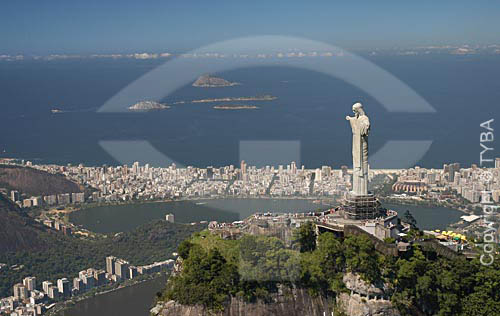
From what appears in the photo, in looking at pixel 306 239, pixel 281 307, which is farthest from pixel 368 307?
pixel 306 239

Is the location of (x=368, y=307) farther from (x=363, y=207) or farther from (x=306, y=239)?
(x=363, y=207)

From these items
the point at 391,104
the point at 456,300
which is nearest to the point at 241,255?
the point at 456,300

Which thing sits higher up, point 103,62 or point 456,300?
point 103,62

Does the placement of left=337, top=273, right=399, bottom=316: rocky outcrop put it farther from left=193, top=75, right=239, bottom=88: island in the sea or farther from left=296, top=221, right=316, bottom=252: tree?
left=193, top=75, right=239, bottom=88: island in the sea

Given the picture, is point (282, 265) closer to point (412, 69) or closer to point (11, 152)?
point (11, 152)

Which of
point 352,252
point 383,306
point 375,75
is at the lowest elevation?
point 383,306

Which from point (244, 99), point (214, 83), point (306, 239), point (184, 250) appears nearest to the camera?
point (306, 239)
